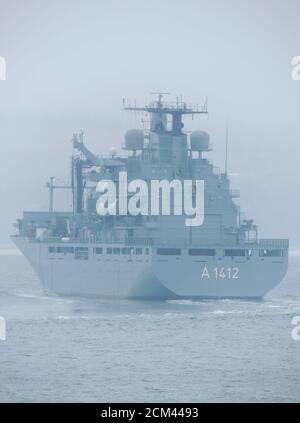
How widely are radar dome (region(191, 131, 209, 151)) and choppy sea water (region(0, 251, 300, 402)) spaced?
9.50m

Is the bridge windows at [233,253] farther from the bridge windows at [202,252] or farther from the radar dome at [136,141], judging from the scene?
the radar dome at [136,141]

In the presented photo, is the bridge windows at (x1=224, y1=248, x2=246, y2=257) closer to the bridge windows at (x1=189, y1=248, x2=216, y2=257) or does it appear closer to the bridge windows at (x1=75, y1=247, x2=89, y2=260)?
the bridge windows at (x1=189, y1=248, x2=216, y2=257)

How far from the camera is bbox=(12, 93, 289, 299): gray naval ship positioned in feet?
305

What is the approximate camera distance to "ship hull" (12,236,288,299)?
304ft

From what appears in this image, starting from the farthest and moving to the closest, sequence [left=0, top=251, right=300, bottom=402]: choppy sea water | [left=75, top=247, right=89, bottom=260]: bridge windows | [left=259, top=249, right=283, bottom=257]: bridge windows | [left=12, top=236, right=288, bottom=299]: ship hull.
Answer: [left=75, top=247, right=89, bottom=260]: bridge windows → [left=259, top=249, right=283, bottom=257]: bridge windows → [left=12, top=236, right=288, bottom=299]: ship hull → [left=0, top=251, right=300, bottom=402]: choppy sea water

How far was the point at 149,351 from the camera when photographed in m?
72.0

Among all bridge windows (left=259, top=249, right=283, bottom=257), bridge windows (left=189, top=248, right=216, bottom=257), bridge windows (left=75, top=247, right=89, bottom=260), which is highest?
bridge windows (left=189, top=248, right=216, bottom=257)

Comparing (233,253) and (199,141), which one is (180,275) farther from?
(199,141)

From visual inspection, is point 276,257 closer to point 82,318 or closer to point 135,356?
point 82,318

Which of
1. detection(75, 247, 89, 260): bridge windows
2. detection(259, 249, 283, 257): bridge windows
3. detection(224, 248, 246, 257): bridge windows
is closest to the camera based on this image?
detection(224, 248, 246, 257): bridge windows

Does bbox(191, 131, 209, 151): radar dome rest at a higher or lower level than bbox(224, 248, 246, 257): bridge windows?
higher

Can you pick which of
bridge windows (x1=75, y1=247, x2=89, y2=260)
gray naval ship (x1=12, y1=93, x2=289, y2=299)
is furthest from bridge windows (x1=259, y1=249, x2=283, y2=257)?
bridge windows (x1=75, y1=247, x2=89, y2=260)

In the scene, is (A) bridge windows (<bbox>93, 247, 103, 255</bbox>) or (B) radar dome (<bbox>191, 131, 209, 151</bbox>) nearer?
(A) bridge windows (<bbox>93, 247, 103, 255</bbox>)
